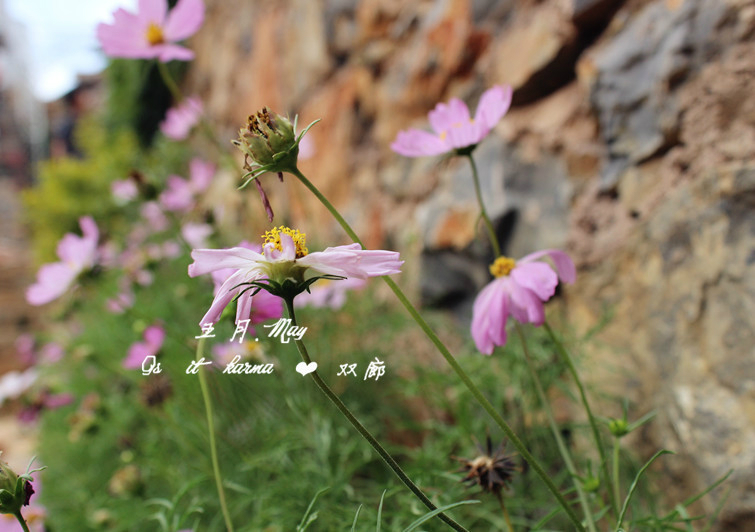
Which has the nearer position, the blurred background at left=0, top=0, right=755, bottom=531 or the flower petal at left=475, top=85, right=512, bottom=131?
the flower petal at left=475, top=85, right=512, bottom=131

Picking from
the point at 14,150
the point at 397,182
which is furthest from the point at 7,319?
the point at 14,150

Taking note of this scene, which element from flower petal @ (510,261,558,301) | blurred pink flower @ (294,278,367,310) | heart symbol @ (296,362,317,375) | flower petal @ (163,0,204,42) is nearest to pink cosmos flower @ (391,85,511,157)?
flower petal @ (510,261,558,301)

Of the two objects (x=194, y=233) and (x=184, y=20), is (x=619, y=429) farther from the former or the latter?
(x=194, y=233)

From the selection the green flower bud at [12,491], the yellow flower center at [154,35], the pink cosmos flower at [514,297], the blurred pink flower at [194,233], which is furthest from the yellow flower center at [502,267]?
the blurred pink flower at [194,233]

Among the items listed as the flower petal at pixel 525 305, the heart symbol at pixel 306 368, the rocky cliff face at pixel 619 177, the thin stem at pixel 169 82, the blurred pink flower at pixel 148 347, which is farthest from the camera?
the blurred pink flower at pixel 148 347

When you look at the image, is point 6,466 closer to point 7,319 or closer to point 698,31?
point 698,31

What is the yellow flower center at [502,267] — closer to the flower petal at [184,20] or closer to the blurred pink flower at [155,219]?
the flower petal at [184,20]

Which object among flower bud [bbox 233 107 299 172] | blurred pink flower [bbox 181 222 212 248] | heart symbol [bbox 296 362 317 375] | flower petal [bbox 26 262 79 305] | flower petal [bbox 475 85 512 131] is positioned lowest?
heart symbol [bbox 296 362 317 375]

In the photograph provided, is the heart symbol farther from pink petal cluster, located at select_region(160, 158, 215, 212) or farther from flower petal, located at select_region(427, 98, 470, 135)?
pink petal cluster, located at select_region(160, 158, 215, 212)
